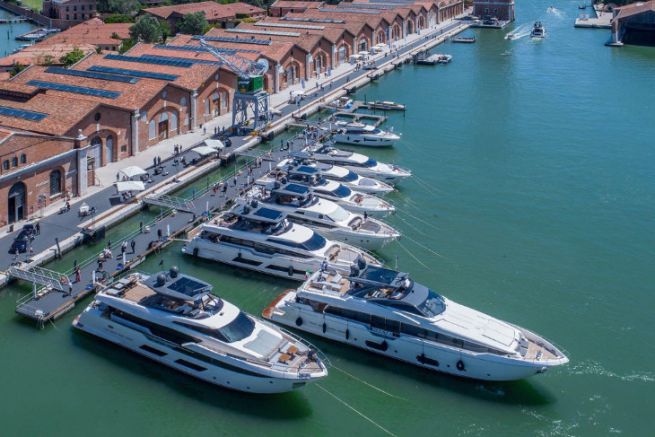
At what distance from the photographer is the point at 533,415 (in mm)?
29016

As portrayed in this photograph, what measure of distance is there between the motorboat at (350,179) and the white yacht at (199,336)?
60.4ft

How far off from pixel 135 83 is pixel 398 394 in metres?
38.5

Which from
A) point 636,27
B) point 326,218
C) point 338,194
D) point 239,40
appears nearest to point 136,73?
point 239,40

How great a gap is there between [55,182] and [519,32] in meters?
111

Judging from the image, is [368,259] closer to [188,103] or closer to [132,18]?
[188,103]

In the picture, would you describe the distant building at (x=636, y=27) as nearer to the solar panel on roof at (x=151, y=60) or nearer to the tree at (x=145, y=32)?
the tree at (x=145, y=32)

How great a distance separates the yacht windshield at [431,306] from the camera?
31406 millimetres

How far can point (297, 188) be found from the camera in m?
44.2

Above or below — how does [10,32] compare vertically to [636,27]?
below

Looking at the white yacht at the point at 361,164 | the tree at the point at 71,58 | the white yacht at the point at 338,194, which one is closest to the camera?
the white yacht at the point at 338,194

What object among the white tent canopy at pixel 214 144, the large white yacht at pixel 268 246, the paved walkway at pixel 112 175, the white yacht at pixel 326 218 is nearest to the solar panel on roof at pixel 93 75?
the paved walkway at pixel 112 175

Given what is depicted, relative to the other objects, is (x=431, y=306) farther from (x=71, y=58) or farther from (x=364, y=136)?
(x=71, y=58)

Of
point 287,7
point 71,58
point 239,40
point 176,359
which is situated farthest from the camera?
point 287,7

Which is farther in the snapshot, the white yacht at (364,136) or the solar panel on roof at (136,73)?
the solar panel on roof at (136,73)
